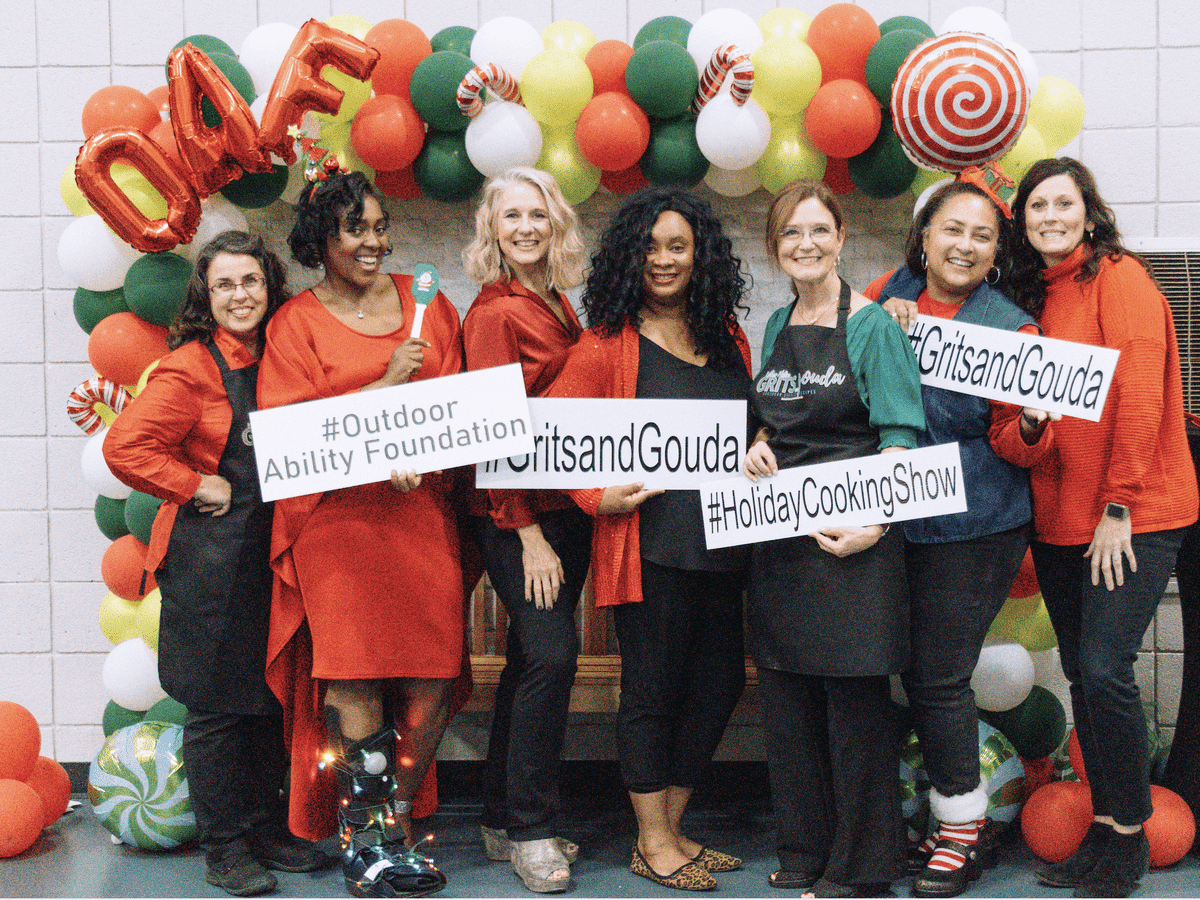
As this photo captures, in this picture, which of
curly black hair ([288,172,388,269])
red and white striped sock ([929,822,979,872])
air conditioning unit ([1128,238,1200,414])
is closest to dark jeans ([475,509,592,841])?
curly black hair ([288,172,388,269])

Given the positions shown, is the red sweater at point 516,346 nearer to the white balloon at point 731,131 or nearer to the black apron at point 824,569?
the black apron at point 824,569

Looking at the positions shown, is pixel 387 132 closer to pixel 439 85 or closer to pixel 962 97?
pixel 439 85

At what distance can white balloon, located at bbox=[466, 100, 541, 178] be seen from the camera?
252cm

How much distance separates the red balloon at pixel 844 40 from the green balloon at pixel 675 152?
0.38 meters

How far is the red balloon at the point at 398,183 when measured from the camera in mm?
2736

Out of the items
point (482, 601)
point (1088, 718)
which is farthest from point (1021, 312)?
point (482, 601)

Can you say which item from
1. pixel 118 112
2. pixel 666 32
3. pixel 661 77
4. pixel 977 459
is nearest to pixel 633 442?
pixel 977 459

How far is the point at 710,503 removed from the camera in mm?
2115

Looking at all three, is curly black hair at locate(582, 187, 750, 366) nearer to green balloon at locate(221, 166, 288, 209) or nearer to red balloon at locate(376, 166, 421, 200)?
red balloon at locate(376, 166, 421, 200)

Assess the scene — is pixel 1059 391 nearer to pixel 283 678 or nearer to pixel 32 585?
pixel 283 678

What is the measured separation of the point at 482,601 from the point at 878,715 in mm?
1232

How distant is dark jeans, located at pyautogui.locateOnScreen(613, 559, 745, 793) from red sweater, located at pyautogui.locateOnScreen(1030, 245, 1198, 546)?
29.7 inches

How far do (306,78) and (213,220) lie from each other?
49cm

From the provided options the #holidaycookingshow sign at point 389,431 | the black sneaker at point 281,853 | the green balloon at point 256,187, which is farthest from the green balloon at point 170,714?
the green balloon at point 256,187
